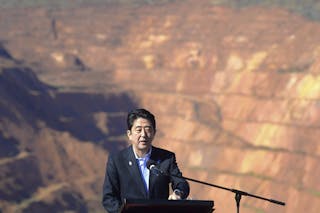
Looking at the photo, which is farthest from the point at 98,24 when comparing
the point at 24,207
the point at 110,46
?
the point at 24,207

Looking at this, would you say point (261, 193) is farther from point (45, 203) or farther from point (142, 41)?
point (142, 41)

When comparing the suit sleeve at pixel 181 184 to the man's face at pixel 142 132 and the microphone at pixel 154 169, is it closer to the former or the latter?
the microphone at pixel 154 169

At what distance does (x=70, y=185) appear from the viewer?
89000 millimetres

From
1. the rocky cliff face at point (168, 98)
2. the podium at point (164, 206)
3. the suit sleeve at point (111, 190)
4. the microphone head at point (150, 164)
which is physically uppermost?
the rocky cliff face at point (168, 98)

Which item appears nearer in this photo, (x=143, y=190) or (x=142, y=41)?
(x=143, y=190)

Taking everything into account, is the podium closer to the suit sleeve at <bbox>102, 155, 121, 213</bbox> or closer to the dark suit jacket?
the suit sleeve at <bbox>102, 155, 121, 213</bbox>

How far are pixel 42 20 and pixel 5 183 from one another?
45992 mm

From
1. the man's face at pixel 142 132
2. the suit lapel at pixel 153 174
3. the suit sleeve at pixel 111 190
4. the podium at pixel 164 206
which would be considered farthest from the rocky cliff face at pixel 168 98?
the podium at pixel 164 206

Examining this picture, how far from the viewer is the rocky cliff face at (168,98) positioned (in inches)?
3423

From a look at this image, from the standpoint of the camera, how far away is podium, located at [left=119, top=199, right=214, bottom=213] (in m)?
9.78

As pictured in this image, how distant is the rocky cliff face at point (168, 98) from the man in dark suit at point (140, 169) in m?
69.4

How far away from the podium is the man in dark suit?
0.57 m

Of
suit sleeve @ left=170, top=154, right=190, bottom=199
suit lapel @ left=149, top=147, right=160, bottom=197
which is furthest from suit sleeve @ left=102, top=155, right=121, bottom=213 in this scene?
suit sleeve @ left=170, top=154, right=190, bottom=199

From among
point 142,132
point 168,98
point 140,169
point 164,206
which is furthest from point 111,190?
point 168,98
